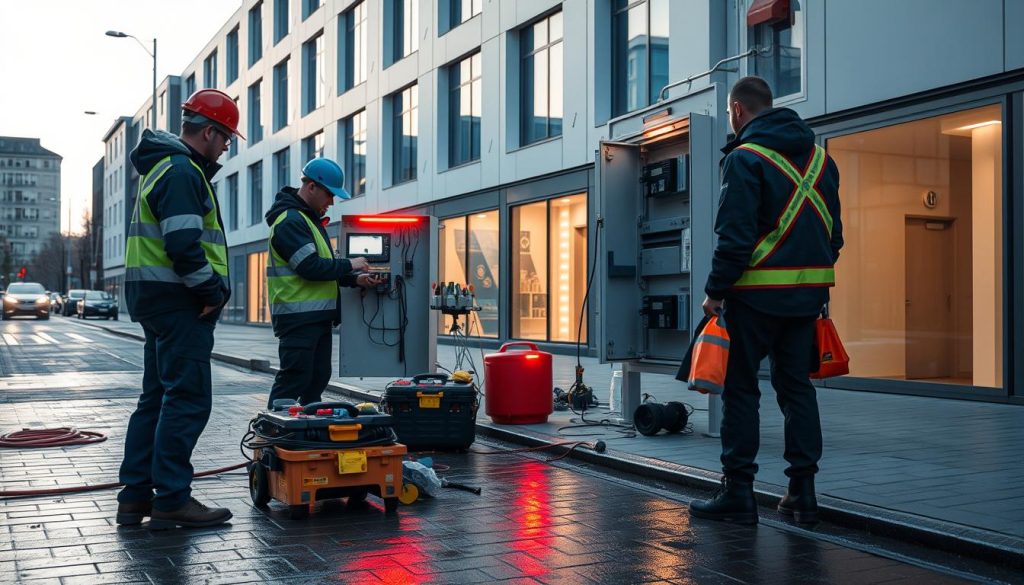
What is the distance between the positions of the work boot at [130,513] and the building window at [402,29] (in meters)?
22.9

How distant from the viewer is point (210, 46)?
49281 mm

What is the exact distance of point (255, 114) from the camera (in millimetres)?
42250

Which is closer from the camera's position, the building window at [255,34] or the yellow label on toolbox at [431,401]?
the yellow label on toolbox at [431,401]

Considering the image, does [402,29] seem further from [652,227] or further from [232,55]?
[652,227]

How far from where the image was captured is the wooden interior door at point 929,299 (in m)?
11.8

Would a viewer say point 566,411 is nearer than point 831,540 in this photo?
No

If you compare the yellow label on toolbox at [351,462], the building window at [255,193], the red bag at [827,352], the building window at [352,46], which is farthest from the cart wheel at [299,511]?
the building window at [255,193]

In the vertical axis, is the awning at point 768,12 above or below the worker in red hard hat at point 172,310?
above

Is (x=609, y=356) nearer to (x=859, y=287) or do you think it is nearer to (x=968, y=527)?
(x=968, y=527)

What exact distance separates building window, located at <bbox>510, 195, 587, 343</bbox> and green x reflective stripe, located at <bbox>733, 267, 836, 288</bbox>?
14.2 m

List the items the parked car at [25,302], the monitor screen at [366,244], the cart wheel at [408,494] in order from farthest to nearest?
the parked car at [25,302] < the monitor screen at [366,244] < the cart wheel at [408,494]

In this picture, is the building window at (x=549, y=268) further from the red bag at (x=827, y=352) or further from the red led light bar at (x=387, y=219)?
the red bag at (x=827, y=352)

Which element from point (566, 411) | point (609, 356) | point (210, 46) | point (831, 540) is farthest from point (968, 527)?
→ point (210, 46)

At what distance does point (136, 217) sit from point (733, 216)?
10.1 feet
